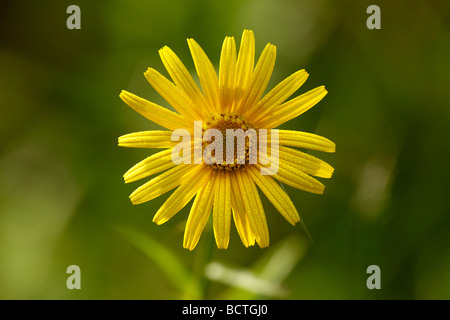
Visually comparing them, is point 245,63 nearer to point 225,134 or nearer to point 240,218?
point 225,134

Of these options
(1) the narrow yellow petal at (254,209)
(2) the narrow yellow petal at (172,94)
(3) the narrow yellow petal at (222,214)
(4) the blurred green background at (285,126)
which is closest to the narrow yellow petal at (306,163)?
(1) the narrow yellow petal at (254,209)

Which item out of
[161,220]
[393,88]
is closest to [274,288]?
[161,220]

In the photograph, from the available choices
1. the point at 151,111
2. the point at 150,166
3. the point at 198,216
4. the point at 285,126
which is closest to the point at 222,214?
the point at 198,216

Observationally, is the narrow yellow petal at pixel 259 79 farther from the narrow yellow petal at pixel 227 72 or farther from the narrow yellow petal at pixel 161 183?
the narrow yellow petal at pixel 161 183

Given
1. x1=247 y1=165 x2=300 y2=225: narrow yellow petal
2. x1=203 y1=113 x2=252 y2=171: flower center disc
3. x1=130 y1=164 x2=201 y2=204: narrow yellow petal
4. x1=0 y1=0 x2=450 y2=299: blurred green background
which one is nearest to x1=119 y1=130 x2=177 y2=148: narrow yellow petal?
x1=130 y1=164 x2=201 y2=204: narrow yellow petal
